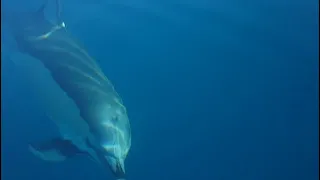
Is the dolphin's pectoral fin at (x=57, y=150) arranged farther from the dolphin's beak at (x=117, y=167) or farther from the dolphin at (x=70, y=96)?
the dolphin's beak at (x=117, y=167)

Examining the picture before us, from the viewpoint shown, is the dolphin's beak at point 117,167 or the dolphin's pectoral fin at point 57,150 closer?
the dolphin's beak at point 117,167

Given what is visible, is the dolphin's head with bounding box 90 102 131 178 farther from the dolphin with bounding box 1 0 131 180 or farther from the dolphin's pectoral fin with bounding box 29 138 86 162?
the dolphin's pectoral fin with bounding box 29 138 86 162

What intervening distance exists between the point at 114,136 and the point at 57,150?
81 centimetres

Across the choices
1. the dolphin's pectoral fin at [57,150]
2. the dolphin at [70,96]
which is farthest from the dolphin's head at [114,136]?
the dolphin's pectoral fin at [57,150]

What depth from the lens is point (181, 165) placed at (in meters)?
9.97

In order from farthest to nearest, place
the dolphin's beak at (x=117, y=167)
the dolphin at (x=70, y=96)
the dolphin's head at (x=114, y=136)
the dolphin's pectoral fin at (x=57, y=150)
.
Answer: the dolphin's pectoral fin at (x=57, y=150)
the dolphin at (x=70, y=96)
the dolphin's head at (x=114, y=136)
the dolphin's beak at (x=117, y=167)

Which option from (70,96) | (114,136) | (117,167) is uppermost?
(70,96)

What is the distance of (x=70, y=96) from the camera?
457cm

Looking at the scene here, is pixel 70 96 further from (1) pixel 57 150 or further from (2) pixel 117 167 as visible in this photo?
(2) pixel 117 167

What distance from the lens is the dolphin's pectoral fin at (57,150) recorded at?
4.48 meters

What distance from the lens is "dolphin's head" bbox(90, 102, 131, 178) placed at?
3898mm

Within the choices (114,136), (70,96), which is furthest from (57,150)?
(114,136)

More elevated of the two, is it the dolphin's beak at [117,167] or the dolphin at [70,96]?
the dolphin at [70,96]

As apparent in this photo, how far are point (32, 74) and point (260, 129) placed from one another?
7.00 m
